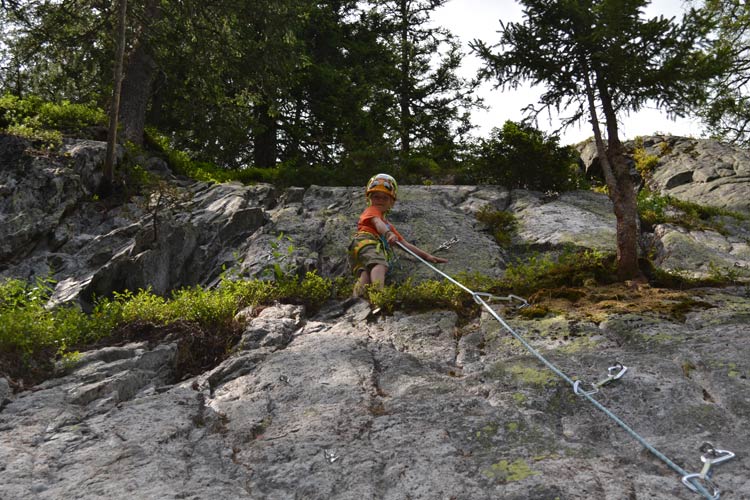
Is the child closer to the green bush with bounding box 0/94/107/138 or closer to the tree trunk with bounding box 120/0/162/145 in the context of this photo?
the green bush with bounding box 0/94/107/138

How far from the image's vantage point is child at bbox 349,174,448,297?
8.00m

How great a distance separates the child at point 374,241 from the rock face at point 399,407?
735 millimetres

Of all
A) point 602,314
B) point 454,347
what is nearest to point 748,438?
point 602,314

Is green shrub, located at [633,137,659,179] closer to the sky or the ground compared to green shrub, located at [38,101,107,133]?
closer to the ground

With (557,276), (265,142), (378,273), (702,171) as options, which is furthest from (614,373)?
(265,142)

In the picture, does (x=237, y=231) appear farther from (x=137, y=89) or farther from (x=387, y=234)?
(x=137, y=89)

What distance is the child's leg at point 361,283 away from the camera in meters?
7.59

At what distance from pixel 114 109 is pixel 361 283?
21.5 ft

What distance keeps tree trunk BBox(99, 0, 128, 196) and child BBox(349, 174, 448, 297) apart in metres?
5.75

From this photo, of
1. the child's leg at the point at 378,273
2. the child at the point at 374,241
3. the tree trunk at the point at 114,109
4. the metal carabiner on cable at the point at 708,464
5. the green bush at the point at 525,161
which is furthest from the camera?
the green bush at the point at 525,161

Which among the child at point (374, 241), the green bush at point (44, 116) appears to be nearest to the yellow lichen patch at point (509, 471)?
the child at point (374, 241)

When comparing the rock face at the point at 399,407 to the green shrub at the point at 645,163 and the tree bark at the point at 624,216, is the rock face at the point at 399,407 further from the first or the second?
the green shrub at the point at 645,163

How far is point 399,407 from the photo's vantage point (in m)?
4.64

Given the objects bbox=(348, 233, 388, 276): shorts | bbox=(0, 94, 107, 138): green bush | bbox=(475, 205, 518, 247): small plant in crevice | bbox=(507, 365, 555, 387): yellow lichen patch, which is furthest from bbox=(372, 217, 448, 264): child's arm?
bbox=(0, 94, 107, 138): green bush
